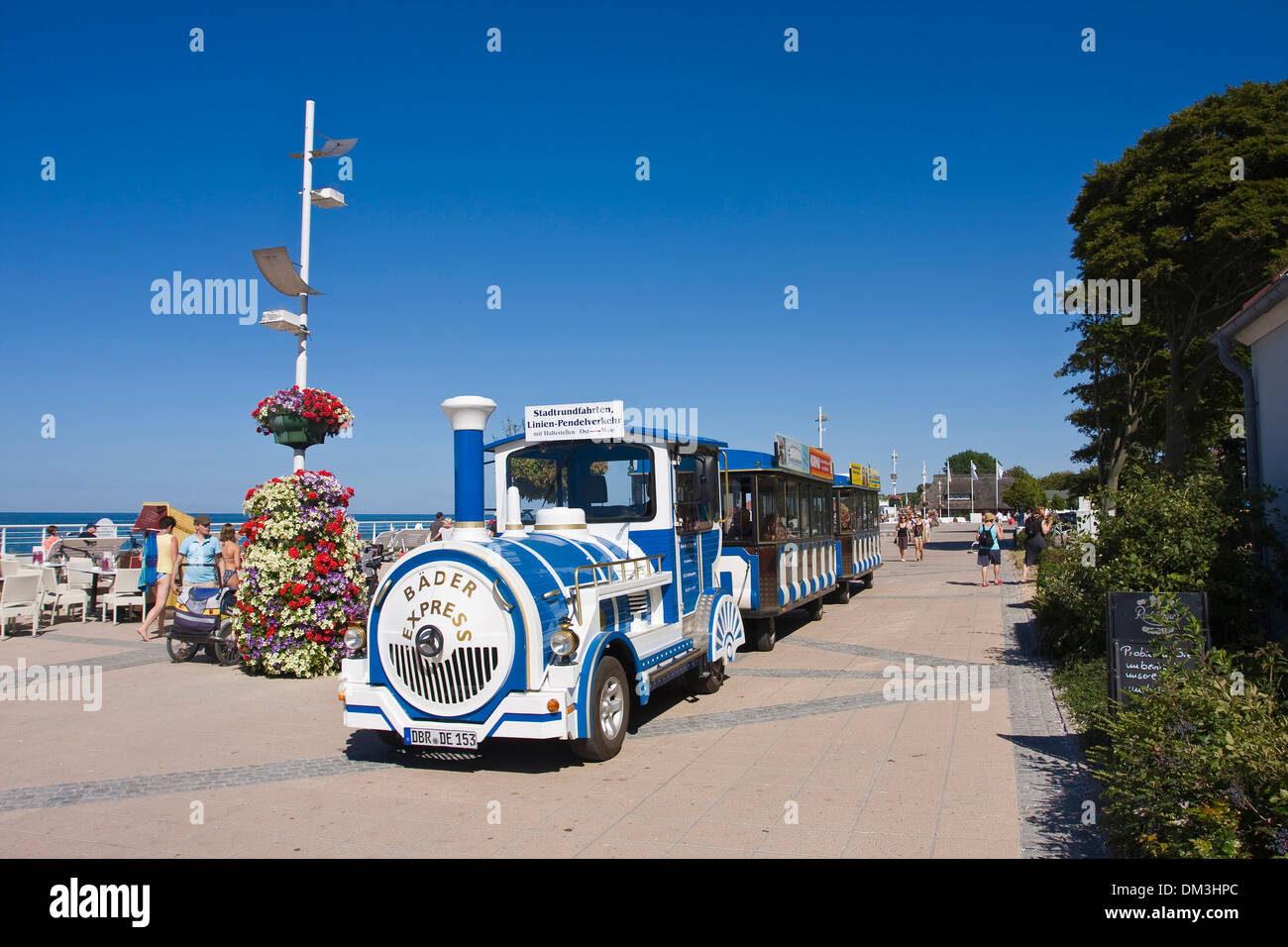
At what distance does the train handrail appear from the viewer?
6151 millimetres

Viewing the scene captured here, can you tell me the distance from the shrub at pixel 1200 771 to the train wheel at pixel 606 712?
126 inches

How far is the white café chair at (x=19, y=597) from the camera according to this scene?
12.9m

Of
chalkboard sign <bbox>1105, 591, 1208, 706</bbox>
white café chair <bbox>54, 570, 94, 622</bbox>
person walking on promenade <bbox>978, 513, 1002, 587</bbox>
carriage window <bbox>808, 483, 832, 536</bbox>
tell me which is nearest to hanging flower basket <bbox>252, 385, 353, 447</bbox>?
white café chair <bbox>54, 570, 94, 622</bbox>

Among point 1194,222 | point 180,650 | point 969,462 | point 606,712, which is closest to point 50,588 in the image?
point 180,650

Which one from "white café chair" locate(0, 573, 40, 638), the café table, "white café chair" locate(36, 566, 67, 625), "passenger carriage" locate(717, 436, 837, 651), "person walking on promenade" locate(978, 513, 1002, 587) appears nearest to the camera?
"passenger carriage" locate(717, 436, 837, 651)

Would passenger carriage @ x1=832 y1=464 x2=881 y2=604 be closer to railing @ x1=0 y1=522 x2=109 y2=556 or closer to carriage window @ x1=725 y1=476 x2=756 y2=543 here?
carriage window @ x1=725 y1=476 x2=756 y2=543

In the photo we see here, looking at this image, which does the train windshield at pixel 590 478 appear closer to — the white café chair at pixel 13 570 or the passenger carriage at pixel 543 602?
the passenger carriage at pixel 543 602

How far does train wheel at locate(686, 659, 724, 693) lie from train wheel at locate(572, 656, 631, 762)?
2.13 m

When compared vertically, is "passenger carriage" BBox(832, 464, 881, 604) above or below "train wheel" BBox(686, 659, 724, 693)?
above

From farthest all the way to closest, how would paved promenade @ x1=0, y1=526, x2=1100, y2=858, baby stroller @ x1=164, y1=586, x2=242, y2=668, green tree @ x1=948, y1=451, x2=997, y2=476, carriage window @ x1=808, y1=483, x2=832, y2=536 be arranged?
green tree @ x1=948, y1=451, x2=997, y2=476 < carriage window @ x1=808, y1=483, x2=832, y2=536 < baby stroller @ x1=164, y1=586, x2=242, y2=668 < paved promenade @ x1=0, y1=526, x2=1100, y2=858

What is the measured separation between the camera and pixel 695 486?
7.99 meters
